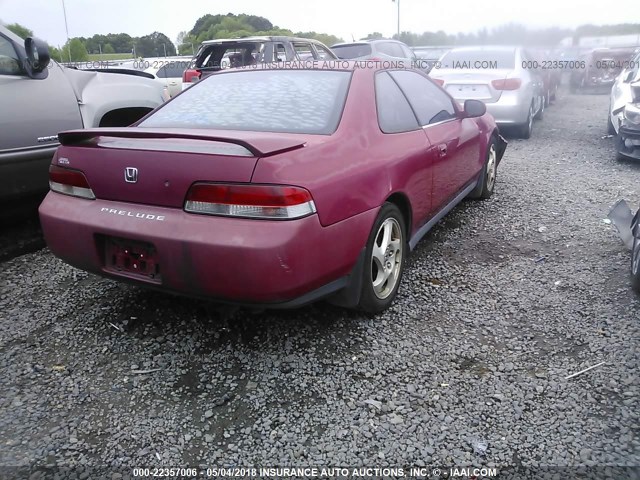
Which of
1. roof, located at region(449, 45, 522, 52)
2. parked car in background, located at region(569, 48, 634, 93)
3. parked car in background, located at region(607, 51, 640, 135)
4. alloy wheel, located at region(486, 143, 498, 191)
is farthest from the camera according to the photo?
parked car in background, located at region(569, 48, 634, 93)

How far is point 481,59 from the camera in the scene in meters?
8.50

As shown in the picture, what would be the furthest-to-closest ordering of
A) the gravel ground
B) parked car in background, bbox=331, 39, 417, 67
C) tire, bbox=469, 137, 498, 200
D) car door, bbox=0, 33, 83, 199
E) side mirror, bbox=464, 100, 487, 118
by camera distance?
parked car in background, bbox=331, 39, 417, 67
tire, bbox=469, 137, 498, 200
side mirror, bbox=464, 100, 487, 118
car door, bbox=0, 33, 83, 199
the gravel ground

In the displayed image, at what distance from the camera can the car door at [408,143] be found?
3.00 meters

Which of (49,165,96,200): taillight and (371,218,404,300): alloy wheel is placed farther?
(371,218,404,300): alloy wheel

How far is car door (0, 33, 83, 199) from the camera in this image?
368 cm

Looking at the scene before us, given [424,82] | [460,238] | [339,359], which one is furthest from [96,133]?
[460,238]

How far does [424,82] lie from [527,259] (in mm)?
1538

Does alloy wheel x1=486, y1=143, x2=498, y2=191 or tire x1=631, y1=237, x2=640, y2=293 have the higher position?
alloy wheel x1=486, y1=143, x2=498, y2=191

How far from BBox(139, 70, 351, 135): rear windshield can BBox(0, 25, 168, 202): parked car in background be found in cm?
124

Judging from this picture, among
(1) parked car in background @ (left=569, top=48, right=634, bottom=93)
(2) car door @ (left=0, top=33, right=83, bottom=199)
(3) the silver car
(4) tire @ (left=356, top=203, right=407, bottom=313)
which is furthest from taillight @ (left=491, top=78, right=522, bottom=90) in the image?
(1) parked car in background @ (left=569, top=48, right=634, bottom=93)

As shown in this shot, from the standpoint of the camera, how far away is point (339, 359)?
Answer: 2.58 meters

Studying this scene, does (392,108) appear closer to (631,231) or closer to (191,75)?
(631,231)

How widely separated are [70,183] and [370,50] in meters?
10.8

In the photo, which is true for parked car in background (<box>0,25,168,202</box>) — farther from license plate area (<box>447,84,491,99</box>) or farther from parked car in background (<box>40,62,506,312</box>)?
license plate area (<box>447,84,491,99</box>)
